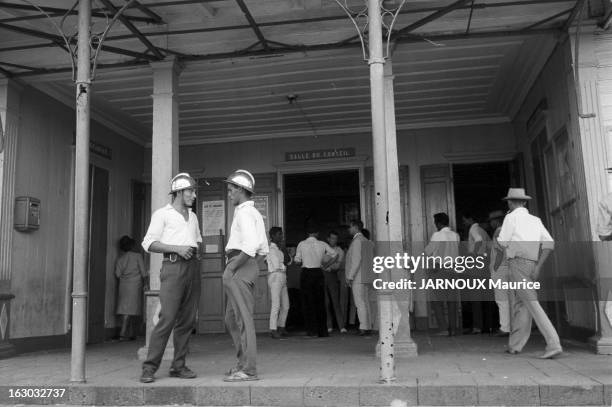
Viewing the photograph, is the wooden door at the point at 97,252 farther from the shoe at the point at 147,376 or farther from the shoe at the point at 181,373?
the shoe at the point at 147,376

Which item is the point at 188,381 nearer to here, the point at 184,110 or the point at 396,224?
the point at 396,224

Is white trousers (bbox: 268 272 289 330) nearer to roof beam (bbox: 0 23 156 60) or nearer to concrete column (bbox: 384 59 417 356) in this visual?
concrete column (bbox: 384 59 417 356)

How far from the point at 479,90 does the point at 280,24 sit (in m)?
3.78

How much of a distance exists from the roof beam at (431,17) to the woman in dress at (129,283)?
19.7 ft

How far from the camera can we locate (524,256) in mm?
6109

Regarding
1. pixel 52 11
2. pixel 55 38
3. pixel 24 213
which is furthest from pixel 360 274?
pixel 52 11

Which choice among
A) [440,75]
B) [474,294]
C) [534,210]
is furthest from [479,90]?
A: [474,294]

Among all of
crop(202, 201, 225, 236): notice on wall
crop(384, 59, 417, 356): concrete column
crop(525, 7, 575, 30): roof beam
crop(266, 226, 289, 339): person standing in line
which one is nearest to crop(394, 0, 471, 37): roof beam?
crop(525, 7, 575, 30): roof beam

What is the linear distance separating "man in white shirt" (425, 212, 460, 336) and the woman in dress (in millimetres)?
4907

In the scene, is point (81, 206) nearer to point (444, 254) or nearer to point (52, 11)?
point (52, 11)

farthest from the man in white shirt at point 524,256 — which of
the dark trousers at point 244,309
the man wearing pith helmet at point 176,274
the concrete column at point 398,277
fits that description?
the man wearing pith helmet at point 176,274

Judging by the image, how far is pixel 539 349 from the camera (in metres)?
6.76

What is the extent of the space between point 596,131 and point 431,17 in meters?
2.23

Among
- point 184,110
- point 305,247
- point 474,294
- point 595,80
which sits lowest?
point 474,294
